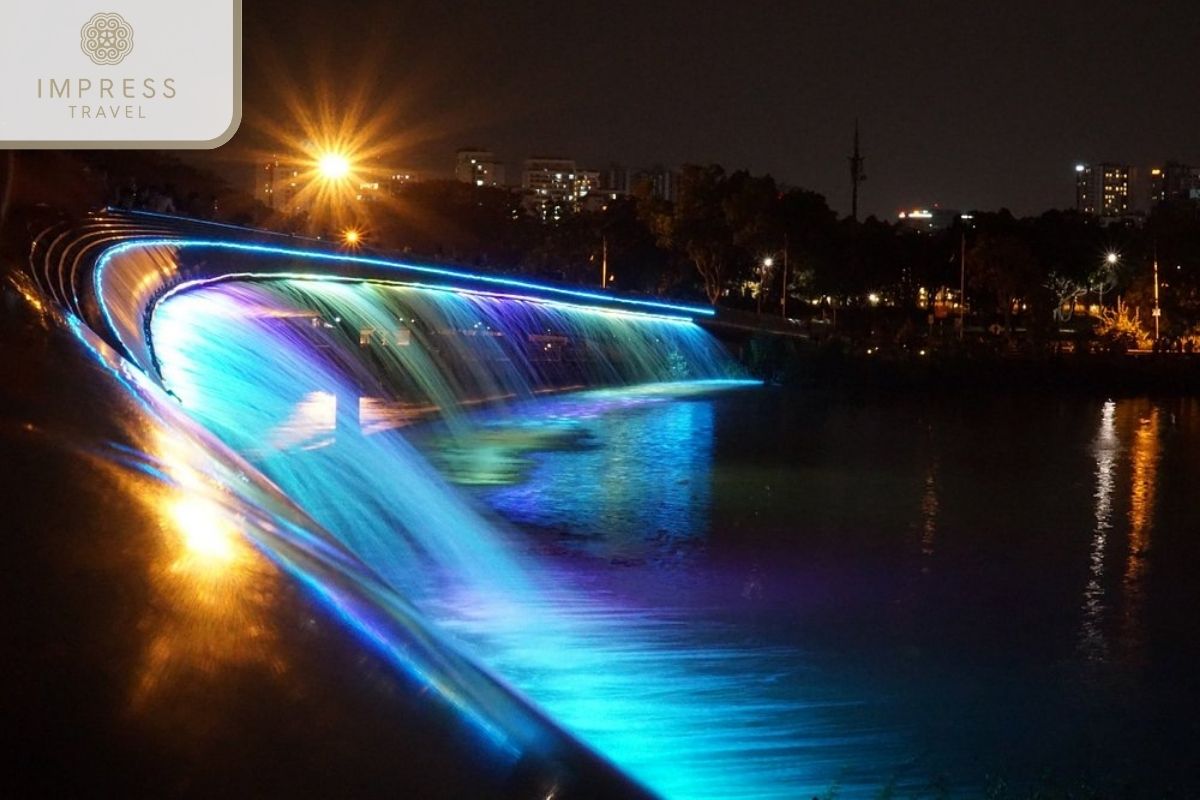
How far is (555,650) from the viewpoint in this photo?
32.4 ft

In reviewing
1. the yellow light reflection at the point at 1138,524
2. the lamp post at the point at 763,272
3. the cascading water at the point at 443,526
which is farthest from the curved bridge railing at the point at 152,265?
the lamp post at the point at 763,272

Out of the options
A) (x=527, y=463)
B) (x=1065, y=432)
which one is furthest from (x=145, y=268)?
(x=1065, y=432)

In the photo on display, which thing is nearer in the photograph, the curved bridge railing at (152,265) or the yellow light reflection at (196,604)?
the yellow light reflection at (196,604)

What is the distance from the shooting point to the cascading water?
26.9ft

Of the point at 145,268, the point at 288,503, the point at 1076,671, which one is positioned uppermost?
the point at 145,268

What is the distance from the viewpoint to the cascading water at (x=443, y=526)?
8198 mm

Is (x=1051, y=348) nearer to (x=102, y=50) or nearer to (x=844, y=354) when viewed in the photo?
(x=844, y=354)

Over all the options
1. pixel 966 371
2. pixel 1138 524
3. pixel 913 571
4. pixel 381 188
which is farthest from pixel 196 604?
pixel 381 188

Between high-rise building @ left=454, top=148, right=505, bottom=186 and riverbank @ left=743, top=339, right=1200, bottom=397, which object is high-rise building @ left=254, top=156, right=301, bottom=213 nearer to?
riverbank @ left=743, top=339, right=1200, bottom=397

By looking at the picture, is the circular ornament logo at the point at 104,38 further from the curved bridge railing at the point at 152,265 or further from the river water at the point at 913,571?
the river water at the point at 913,571

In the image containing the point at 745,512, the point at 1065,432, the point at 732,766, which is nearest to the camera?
the point at 732,766

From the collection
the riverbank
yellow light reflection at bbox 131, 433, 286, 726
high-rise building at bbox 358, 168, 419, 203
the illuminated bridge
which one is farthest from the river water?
high-rise building at bbox 358, 168, 419, 203

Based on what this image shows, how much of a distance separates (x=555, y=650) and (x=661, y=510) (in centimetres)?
697

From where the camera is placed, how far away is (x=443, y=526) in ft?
47.1
